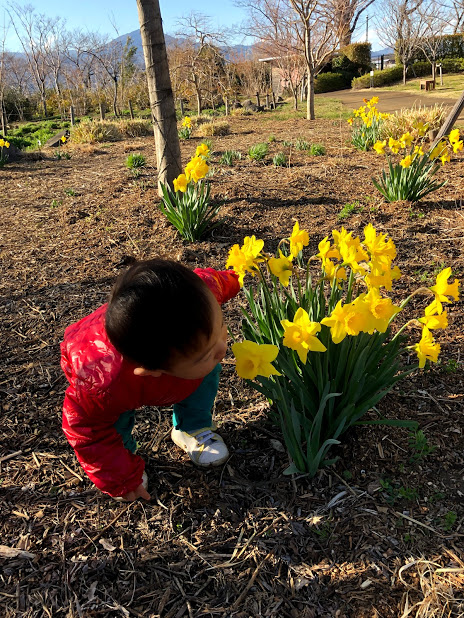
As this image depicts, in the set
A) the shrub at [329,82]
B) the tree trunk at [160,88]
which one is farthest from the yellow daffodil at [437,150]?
the shrub at [329,82]

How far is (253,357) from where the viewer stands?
122 cm

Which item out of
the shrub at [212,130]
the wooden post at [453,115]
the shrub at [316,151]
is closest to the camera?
the wooden post at [453,115]

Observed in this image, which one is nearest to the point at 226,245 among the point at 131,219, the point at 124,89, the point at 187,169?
the point at 187,169

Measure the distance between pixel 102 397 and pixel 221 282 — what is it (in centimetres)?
69

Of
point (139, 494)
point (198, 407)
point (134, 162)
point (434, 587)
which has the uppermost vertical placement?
point (134, 162)

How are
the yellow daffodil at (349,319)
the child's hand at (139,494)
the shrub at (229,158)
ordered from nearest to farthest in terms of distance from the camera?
the yellow daffodil at (349,319), the child's hand at (139,494), the shrub at (229,158)

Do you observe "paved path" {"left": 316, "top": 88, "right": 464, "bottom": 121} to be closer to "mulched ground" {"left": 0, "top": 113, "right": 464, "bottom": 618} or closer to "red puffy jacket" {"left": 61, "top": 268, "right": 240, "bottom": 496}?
"mulched ground" {"left": 0, "top": 113, "right": 464, "bottom": 618}

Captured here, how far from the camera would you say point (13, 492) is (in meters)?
1.75

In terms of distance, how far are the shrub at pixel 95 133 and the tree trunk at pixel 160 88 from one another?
8924 mm

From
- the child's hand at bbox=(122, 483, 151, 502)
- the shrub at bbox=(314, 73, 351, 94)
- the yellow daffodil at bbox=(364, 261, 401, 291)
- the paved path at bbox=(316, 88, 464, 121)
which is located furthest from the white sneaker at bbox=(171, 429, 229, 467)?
the shrub at bbox=(314, 73, 351, 94)

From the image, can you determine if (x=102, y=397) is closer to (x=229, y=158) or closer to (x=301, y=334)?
(x=301, y=334)

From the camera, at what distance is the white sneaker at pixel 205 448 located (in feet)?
5.88

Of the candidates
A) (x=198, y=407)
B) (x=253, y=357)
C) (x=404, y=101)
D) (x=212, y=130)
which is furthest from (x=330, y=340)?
(x=404, y=101)

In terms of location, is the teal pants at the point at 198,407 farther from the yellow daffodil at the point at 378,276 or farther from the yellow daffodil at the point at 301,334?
the yellow daffodil at the point at 378,276
